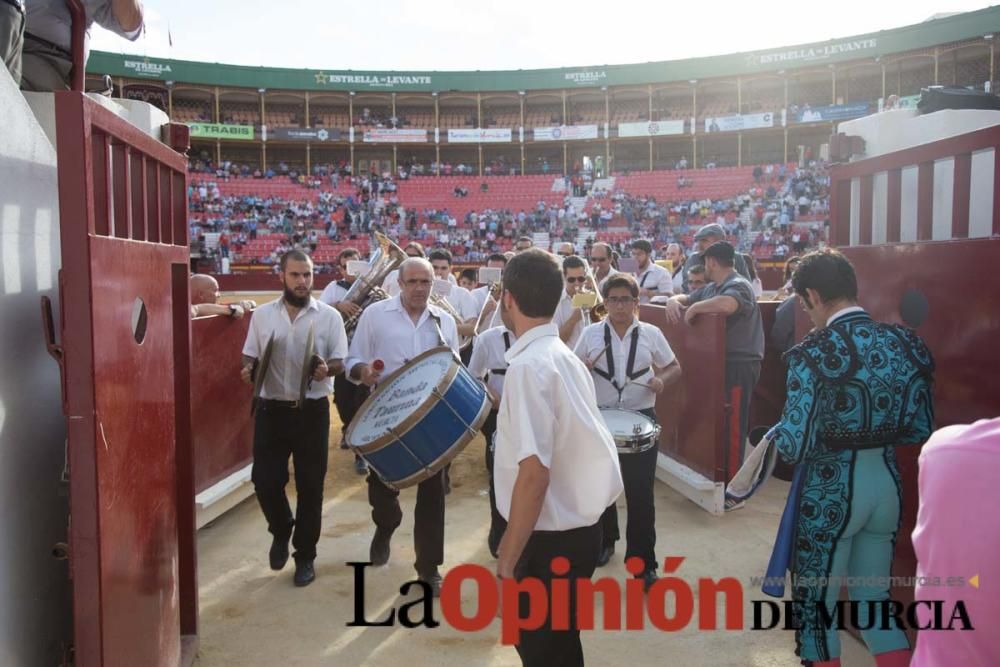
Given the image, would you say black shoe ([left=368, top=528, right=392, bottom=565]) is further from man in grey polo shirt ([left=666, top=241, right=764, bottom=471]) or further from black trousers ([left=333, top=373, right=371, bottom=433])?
man in grey polo shirt ([left=666, top=241, right=764, bottom=471])

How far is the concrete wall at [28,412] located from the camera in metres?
2.20

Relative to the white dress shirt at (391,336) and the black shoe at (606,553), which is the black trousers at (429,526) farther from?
the black shoe at (606,553)

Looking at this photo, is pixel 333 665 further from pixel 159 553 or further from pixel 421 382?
pixel 421 382

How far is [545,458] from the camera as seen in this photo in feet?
8.05

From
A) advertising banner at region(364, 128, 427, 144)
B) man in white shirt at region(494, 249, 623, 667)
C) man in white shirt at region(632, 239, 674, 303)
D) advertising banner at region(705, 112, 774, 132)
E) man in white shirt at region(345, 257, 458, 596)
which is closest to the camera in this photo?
man in white shirt at region(494, 249, 623, 667)

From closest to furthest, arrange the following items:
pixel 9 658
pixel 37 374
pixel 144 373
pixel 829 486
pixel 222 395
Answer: pixel 9 658 < pixel 37 374 < pixel 144 373 < pixel 829 486 < pixel 222 395

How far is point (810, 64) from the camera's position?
40.4 metres

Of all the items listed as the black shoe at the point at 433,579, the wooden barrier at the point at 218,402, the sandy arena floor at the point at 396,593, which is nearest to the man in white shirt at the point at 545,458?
the sandy arena floor at the point at 396,593

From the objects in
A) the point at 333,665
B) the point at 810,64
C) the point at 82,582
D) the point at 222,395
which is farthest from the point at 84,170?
the point at 810,64

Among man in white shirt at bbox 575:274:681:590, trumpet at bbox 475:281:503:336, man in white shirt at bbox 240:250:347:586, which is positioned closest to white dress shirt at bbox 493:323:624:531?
man in white shirt at bbox 575:274:681:590

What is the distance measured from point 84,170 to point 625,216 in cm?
3799

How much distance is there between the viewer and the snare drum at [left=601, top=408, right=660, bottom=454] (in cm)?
424

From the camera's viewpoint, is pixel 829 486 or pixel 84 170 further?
pixel 829 486

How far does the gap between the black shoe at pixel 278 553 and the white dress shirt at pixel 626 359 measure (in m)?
2.26
